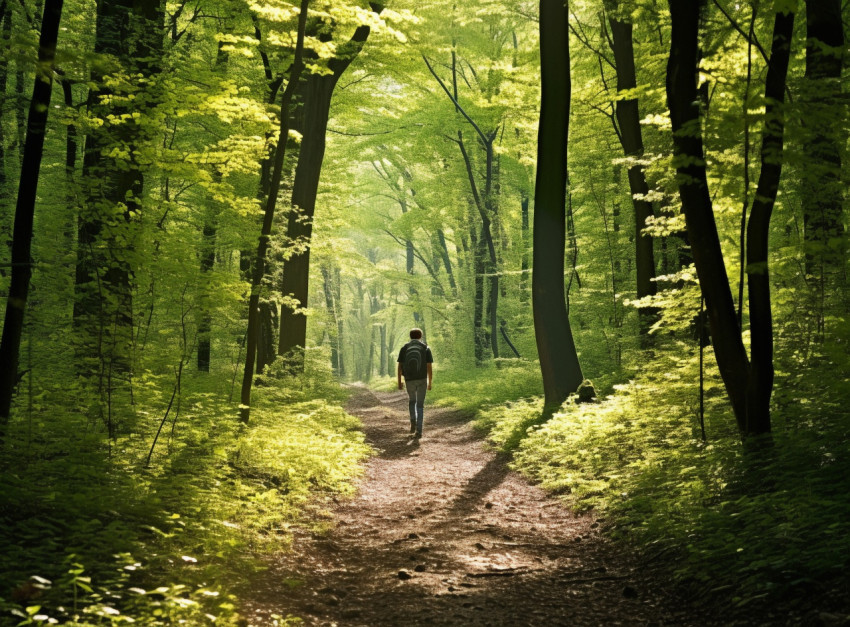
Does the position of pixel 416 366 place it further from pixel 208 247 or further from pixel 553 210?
pixel 208 247

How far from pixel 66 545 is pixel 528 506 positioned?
180 inches

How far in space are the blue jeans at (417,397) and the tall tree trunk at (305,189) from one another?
3.49 metres

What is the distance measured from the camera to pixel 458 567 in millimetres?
5047

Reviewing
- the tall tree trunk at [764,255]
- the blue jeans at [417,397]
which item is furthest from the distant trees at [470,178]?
the blue jeans at [417,397]

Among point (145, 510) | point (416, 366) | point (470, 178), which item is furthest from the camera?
point (470, 178)

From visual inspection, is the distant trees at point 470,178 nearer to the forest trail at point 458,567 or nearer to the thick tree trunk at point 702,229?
the thick tree trunk at point 702,229

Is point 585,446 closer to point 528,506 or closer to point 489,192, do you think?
point 528,506

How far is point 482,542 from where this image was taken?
18.7ft

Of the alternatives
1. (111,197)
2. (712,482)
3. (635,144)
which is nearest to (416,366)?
(111,197)

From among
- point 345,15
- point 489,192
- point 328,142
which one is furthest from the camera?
point 489,192

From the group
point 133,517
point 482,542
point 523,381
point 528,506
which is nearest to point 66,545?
point 133,517

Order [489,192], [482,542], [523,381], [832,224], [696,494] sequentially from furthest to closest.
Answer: [489,192]
[523,381]
[832,224]
[482,542]
[696,494]

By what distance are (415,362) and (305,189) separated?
540cm

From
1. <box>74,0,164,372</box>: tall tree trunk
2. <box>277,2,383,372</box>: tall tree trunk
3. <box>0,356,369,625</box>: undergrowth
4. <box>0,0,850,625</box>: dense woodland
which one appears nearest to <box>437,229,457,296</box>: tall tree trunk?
<box>0,0,850,625</box>: dense woodland
